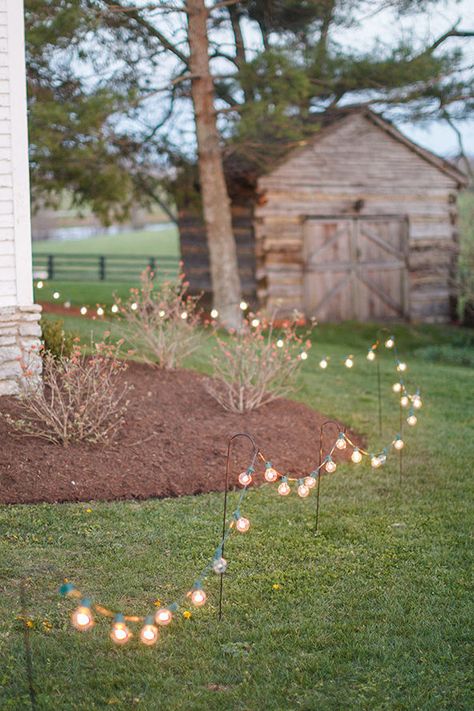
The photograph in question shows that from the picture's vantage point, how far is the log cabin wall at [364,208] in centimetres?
1767

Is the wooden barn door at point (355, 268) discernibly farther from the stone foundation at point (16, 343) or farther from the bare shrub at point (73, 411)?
the bare shrub at point (73, 411)

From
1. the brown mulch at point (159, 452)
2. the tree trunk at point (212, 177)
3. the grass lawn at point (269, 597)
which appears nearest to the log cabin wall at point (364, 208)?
the tree trunk at point (212, 177)

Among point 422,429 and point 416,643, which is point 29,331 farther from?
point 416,643

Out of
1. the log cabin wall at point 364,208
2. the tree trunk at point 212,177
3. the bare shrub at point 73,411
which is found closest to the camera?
the bare shrub at point 73,411

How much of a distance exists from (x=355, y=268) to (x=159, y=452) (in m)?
11.7

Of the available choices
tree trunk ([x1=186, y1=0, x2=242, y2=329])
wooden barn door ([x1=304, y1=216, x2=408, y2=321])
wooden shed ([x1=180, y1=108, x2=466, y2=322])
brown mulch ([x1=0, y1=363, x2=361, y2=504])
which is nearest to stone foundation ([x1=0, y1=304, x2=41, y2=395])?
brown mulch ([x1=0, y1=363, x2=361, y2=504])

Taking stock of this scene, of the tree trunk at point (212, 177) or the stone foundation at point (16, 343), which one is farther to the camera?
the tree trunk at point (212, 177)

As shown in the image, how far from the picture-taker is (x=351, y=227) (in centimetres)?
1841

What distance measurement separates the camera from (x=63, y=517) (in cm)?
639

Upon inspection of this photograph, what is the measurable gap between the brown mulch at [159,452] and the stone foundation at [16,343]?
32 centimetres

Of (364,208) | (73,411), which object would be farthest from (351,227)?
(73,411)

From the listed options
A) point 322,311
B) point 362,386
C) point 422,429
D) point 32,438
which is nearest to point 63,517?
point 32,438

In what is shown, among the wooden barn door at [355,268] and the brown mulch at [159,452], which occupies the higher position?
the wooden barn door at [355,268]

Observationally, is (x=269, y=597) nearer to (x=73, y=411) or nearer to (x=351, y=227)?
(x=73, y=411)
